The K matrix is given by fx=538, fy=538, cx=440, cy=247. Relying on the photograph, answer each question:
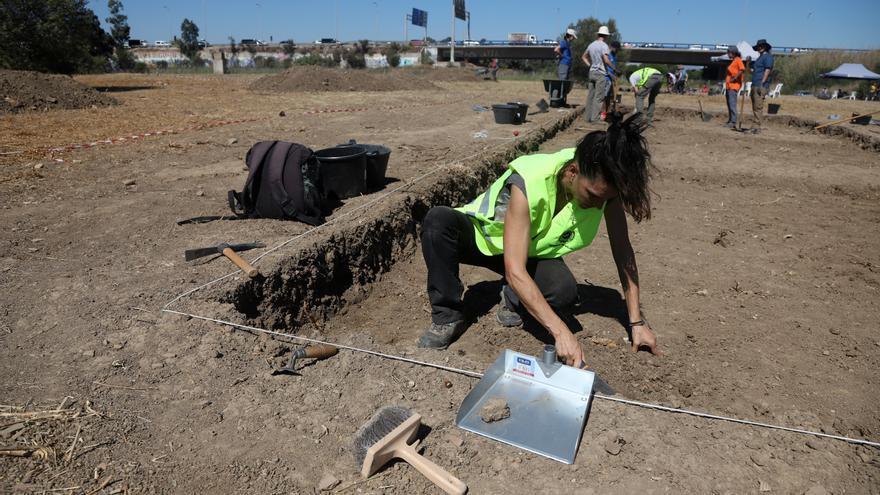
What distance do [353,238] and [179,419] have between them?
1974mm

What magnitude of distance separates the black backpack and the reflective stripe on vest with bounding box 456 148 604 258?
1643mm

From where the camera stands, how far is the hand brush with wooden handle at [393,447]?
1.79 meters

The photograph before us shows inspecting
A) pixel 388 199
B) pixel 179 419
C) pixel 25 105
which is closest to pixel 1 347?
pixel 179 419

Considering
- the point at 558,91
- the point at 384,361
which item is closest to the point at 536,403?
the point at 384,361

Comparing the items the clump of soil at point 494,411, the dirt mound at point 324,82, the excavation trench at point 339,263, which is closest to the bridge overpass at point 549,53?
the dirt mound at point 324,82

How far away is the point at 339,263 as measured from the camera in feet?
12.5

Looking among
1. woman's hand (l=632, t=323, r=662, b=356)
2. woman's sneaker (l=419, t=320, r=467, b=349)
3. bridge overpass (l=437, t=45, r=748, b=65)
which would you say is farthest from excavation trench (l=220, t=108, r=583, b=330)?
bridge overpass (l=437, t=45, r=748, b=65)

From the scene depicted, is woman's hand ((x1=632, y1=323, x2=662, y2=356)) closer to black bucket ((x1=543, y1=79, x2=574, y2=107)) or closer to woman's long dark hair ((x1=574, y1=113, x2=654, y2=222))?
woman's long dark hair ((x1=574, y1=113, x2=654, y2=222))

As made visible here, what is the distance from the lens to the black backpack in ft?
13.5

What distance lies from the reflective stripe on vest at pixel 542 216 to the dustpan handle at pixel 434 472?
3.81 feet

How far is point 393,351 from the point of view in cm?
274

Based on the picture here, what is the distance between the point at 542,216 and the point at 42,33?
21321 millimetres

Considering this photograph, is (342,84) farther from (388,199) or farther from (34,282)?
(34,282)

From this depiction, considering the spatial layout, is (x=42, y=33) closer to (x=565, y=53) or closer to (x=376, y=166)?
(x=565, y=53)
